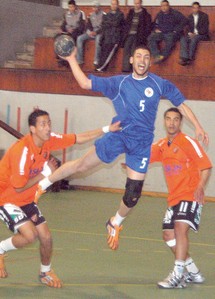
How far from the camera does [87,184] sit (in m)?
19.2

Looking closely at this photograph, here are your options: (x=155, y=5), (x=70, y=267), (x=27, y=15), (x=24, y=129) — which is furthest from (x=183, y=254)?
(x=27, y=15)

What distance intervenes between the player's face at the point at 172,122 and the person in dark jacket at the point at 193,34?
9.54m

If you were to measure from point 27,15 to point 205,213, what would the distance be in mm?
9302

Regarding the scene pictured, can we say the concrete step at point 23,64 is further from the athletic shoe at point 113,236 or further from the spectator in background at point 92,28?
the athletic shoe at point 113,236

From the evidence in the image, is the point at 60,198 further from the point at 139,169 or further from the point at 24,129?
the point at 139,169

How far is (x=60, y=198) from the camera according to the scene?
17.6 m

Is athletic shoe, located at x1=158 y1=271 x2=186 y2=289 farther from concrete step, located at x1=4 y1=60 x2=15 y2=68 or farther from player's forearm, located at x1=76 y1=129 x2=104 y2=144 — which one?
concrete step, located at x1=4 y1=60 x2=15 y2=68

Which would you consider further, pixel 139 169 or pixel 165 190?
pixel 165 190

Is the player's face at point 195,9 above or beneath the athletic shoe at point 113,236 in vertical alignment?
above

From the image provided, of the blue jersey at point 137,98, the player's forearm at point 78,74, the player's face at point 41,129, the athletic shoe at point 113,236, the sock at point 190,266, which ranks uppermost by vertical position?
the player's forearm at point 78,74

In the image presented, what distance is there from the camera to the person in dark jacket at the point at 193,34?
19.2 m

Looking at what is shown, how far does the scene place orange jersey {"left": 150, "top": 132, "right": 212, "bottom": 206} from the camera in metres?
9.74

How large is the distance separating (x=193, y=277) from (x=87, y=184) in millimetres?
9392

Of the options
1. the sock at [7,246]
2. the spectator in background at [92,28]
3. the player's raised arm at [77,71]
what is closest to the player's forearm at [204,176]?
the player's raised arm at [77,71]
